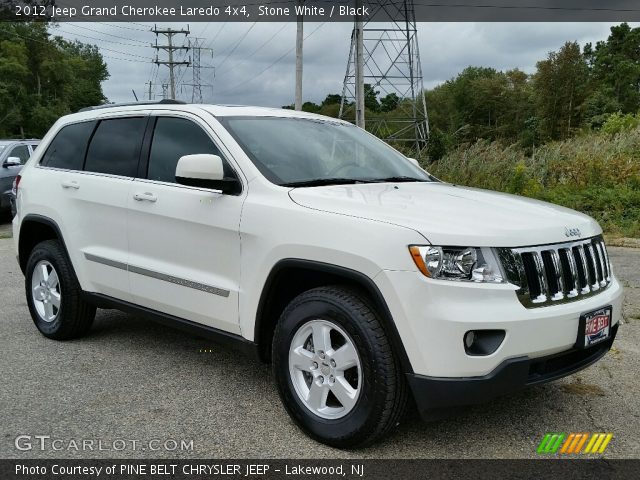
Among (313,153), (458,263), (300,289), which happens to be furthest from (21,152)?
(458,263)

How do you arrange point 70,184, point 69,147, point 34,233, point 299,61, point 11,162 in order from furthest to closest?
point 299,61 < point 11,162 < point 34,233 < point 69,147 < point 70,184

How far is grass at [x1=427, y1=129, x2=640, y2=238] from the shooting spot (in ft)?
37.1

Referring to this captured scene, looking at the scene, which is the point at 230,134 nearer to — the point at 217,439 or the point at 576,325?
the point at 217,439

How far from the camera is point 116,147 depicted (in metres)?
4.79

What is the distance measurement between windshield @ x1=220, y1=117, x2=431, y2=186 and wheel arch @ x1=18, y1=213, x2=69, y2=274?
6.25ft

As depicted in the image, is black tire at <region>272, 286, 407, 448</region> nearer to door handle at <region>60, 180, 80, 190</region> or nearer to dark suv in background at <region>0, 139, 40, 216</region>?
door handle at <region>60, 180, 80, 190</region>

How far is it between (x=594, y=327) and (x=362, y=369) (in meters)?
1.21

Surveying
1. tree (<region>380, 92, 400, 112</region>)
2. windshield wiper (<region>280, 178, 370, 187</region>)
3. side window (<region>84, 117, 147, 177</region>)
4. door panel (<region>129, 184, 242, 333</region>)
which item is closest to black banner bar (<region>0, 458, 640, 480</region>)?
door panel (<region>129, 184, 242, 333</region>)

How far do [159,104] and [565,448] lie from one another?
3.44m

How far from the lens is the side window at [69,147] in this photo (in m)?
5.13

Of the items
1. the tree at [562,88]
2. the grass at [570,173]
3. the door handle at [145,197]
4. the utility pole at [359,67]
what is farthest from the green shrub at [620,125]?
the tree at [562,88]

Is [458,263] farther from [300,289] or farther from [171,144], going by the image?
[171,144]

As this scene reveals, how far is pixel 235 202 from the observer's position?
373 centimetres

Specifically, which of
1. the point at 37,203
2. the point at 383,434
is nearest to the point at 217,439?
the point at 383,434
